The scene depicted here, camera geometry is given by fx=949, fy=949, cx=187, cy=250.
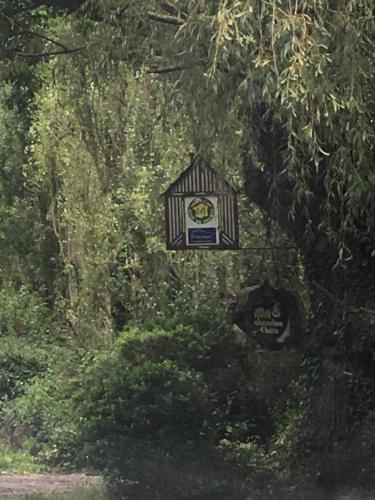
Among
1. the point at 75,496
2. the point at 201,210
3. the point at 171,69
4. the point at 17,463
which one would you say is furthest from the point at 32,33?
the point at 17,463

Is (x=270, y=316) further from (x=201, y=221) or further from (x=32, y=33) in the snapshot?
(x=32, y=33)

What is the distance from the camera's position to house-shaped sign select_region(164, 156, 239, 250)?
9.09m

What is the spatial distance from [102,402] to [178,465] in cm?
100

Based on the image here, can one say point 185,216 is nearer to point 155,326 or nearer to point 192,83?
point 155,326

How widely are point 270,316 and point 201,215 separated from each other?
1186 mm

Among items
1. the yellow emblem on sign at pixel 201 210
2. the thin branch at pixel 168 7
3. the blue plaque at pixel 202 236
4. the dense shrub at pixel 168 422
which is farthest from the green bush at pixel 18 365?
the thin branch at pixel 168 7

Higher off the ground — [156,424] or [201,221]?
[201,221]

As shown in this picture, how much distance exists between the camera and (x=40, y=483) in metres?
10.4

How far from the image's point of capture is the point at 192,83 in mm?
6863

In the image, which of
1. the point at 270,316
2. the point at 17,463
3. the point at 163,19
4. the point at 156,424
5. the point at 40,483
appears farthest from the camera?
the point at 17,463

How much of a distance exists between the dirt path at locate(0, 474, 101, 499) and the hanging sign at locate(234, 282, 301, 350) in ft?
7.56

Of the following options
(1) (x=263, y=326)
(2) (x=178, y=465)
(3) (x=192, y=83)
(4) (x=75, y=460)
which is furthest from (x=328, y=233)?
(4) (x=75, y=460)

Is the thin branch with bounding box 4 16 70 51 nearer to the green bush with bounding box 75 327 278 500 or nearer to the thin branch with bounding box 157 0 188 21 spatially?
the thin branch with bounding box 157 0 188 21

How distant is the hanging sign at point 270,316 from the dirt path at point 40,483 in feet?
7.56
